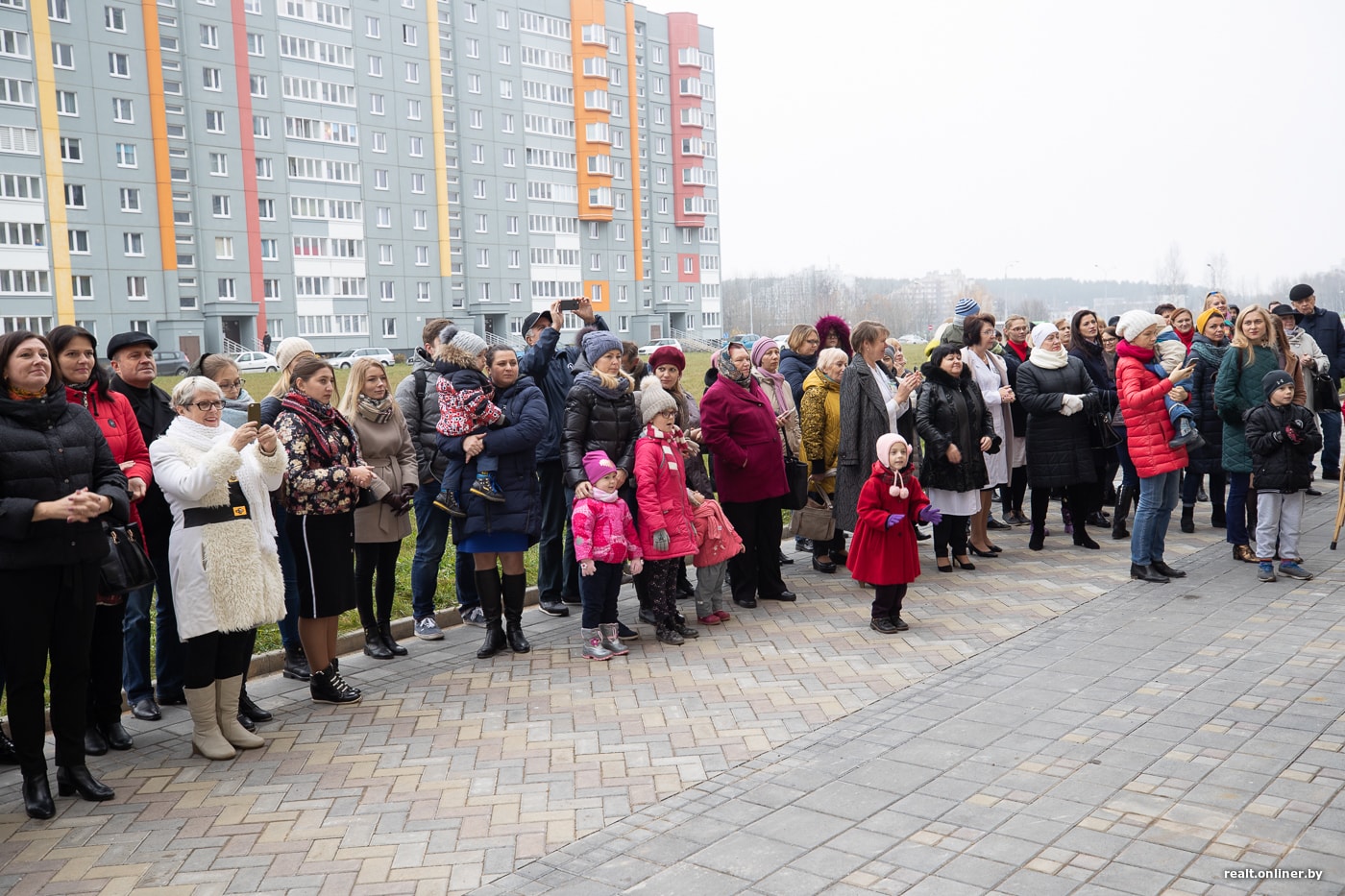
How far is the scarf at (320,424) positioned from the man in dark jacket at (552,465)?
2182 millimetres

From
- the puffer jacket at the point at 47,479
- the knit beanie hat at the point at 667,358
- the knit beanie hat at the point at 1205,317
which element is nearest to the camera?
the puffer jacket at the point at 47,479

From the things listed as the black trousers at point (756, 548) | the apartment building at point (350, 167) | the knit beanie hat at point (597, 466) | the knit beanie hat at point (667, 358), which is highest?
the apartment building at point (350, 167)

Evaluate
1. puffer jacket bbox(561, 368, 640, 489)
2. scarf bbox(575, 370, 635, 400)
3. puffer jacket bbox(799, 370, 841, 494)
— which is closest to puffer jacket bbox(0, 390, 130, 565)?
puffer jacket bbox(561, 368, 640, 489)

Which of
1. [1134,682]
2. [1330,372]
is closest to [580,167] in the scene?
[1330,372]

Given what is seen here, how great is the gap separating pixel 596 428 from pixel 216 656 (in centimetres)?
288

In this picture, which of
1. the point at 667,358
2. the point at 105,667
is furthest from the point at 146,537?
the point at 667,358

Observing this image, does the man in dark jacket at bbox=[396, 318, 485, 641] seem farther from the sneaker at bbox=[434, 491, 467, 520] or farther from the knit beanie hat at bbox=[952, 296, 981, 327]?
the knit beanie hat at bbox=[952, 296, 981, 327]

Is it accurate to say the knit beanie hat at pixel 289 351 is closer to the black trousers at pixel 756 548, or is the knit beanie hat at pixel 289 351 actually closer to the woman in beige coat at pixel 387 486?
the woman in beige coat at pixel 387 486

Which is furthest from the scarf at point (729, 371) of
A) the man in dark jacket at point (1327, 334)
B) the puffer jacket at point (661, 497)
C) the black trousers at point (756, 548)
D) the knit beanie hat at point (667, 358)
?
the man in dark jacket at point (1327, 334)

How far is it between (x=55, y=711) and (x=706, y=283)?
98616 mm

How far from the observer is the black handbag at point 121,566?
5348 mm

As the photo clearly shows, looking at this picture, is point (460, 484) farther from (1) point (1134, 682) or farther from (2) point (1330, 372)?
(2) point (1330, 372)

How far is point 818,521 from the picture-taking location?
386 inches

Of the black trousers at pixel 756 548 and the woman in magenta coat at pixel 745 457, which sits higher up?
the woman in magenta coat at pixel 745 457
